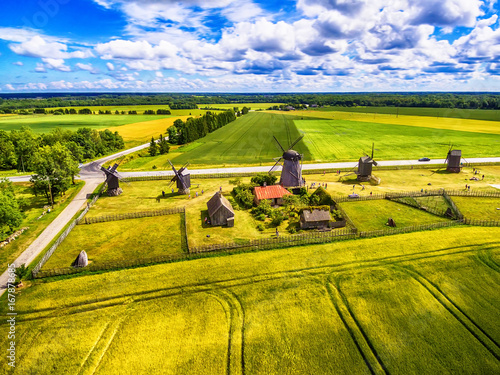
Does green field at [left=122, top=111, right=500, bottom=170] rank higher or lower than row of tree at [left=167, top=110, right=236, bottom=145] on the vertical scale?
lower

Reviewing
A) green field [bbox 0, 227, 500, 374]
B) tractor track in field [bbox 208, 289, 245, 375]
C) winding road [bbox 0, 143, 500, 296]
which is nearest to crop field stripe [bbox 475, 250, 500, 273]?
green field [bbox 0, 227, 500, 374]

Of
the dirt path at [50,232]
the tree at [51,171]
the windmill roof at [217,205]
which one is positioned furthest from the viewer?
the tree at [51,171]

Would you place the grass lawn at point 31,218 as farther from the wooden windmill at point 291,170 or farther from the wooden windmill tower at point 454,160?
the wooden windmill tower at point 454,160

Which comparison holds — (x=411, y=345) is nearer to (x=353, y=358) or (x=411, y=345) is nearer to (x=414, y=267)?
(x=353, y=358)

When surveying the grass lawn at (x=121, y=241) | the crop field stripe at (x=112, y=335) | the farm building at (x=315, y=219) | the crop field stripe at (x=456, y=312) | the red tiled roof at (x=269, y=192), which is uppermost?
the red tiled roof at (x=269, y=192)

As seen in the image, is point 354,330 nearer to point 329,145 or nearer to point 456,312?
point 456,312

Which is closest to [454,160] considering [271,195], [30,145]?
[271,195]

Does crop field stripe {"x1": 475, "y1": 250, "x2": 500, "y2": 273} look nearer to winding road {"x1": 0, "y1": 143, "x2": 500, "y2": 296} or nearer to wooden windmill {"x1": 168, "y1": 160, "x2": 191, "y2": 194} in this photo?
winding road {"x1": 0, "y1": 143, "x2": 500, "y2": 296}

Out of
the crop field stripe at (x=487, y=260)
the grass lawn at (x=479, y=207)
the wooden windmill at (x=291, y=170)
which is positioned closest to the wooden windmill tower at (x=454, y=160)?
the grass lawn at (x=479, y=207)
